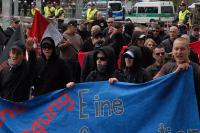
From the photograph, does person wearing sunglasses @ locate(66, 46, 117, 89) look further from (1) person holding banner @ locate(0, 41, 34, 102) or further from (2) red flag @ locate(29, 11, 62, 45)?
(2) red flag @ locate(29, 11, 62, 45)

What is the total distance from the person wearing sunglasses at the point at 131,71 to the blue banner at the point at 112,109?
0.16 meters

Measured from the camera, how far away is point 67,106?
7.11 m

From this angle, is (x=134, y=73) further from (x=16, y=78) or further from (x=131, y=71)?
(x=16, y=78)

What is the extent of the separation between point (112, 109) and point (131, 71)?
20.4 inches

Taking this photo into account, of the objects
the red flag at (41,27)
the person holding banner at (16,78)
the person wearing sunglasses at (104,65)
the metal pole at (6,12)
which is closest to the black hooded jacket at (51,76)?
the person holding banner at (16,78)

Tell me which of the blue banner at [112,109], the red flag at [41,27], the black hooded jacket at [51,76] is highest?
the red flag at [41,27]

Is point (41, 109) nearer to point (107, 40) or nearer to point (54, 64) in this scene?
point (54, 64)

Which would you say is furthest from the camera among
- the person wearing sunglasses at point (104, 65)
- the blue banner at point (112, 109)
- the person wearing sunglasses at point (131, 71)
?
the person wearing sunglasses at point (104, 65)

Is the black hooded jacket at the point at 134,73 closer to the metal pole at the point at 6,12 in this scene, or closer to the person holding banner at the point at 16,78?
the person holding banner at the point at 16,78

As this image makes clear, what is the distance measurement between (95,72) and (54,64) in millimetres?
543

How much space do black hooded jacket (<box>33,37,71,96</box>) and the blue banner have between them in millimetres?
227

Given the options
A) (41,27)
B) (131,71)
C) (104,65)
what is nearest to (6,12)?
(41,27)

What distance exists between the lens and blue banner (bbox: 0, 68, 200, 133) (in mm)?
6539

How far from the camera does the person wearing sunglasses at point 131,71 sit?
6.89m
